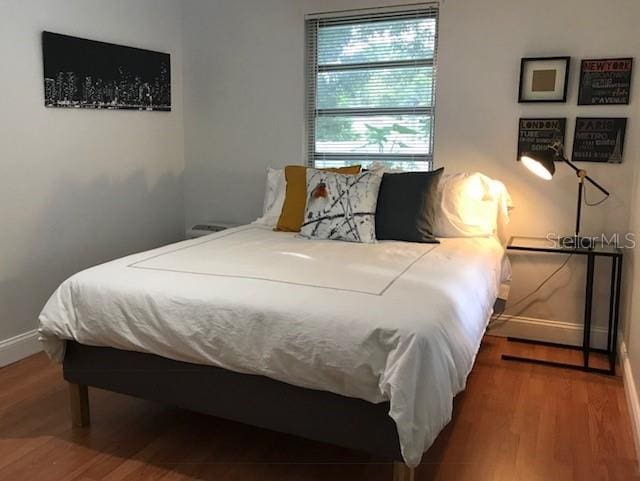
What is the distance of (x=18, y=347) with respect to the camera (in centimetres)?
318

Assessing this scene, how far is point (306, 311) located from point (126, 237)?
2318 mm

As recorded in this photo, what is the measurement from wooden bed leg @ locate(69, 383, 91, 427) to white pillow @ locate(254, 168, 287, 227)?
4.88ft

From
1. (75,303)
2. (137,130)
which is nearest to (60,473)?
(75,303)

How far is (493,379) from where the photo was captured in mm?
2965

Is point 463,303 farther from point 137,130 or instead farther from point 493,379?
point 137,130

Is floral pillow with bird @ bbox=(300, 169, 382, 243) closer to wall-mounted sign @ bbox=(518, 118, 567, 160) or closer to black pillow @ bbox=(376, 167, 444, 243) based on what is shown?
black pillow @ bbox=(376, 167, 444, 243)

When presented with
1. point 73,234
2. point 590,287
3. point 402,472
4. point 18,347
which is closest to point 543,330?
point 590,287

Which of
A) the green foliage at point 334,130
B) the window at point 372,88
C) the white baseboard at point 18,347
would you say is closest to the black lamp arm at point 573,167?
the window at point 372,88

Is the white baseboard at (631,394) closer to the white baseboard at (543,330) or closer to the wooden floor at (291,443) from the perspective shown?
the wooden floor at (291,443)

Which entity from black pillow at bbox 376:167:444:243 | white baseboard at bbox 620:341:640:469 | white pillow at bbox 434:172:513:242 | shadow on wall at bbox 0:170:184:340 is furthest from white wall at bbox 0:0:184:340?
white baseboard at bbox 620:341:640:469

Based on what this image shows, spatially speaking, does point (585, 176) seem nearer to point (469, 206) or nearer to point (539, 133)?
point (539, 133)

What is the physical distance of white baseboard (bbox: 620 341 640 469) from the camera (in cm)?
235

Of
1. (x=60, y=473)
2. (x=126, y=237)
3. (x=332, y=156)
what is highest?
(x=332, y=156)

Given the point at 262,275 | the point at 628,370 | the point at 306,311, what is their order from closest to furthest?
the point at 306,311
the point at 262,275
the point at 628,370
